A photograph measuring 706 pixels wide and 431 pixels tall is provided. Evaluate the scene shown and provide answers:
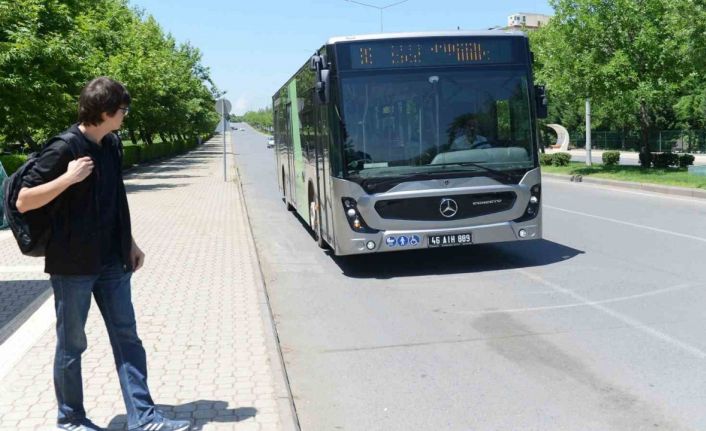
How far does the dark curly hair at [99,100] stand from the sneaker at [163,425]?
1584mm

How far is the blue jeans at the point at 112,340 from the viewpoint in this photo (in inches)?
157

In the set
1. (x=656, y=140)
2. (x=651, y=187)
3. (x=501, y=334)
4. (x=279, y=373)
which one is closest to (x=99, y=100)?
(x=279, y=373)

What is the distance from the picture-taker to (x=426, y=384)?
532 cm

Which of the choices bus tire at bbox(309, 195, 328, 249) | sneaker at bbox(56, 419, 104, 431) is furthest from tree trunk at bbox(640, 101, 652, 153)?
sneaker at bbox(56, 419, 104, 431)

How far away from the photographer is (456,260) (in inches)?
414

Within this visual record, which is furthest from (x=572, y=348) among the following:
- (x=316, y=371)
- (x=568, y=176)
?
(x=568, y=176)

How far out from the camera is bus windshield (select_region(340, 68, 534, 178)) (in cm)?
919

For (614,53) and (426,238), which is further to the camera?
(614,53)

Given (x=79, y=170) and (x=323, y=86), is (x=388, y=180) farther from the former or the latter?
(x=79, y=170)

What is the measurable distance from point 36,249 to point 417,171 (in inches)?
231

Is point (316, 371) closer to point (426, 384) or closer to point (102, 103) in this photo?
point (426, 384)

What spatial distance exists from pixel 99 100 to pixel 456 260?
23.9ft

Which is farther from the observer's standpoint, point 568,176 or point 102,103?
point 568,176

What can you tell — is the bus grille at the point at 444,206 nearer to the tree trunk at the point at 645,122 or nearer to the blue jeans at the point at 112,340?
the blue jeans at the point at 112,340
